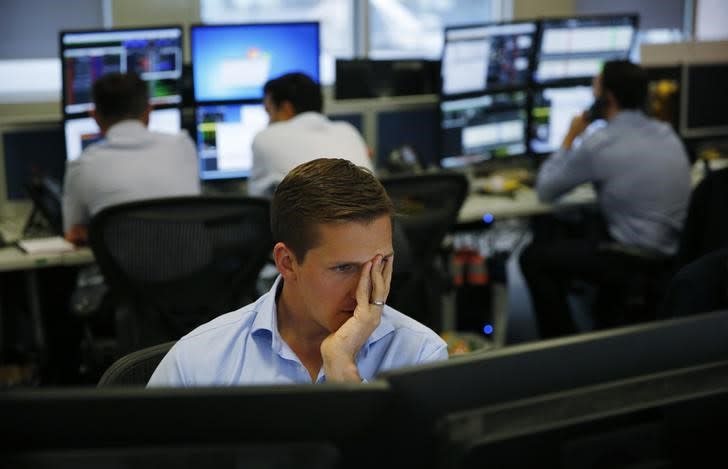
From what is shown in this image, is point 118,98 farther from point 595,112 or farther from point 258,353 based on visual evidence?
point 258,353

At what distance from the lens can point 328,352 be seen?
1323mm

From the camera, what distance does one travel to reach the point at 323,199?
1.35m

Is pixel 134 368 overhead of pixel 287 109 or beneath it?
beneath

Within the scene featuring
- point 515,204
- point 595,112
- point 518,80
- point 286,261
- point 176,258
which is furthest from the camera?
point 518,80

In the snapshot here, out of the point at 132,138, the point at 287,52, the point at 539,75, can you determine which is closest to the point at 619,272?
the point at 539,75

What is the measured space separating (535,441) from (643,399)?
93 millimetres

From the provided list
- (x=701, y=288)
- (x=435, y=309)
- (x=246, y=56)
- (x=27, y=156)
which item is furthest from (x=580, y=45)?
(x=701, y=288)

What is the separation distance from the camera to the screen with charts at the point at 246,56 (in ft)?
12.7

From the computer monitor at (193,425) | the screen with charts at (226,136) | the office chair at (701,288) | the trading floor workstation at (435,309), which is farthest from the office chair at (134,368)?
the screen with charts at (226,136)

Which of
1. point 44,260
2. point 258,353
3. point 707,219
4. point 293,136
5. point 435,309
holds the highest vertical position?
point 293,136

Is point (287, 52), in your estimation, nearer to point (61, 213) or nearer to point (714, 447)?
point (61, 213)

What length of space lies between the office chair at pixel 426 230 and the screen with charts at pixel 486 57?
100cm

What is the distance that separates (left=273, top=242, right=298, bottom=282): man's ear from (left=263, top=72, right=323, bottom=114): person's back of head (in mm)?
2257

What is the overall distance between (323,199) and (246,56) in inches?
106
